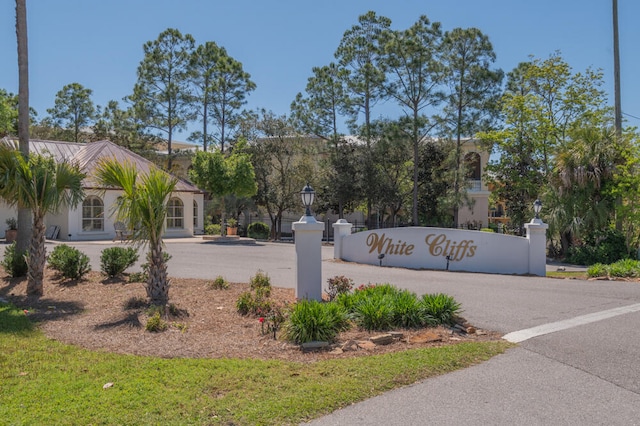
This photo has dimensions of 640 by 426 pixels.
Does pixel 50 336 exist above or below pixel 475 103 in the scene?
below

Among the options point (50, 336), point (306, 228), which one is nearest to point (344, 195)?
point (306, 228)

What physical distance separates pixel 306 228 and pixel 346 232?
955cm

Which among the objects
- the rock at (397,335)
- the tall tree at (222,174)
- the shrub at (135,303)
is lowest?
the rock at (397,335)

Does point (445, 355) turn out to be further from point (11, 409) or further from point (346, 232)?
point (346, 232)

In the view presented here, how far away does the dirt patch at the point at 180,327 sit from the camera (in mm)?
6551

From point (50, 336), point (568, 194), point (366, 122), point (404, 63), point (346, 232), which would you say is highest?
point (404, 63)

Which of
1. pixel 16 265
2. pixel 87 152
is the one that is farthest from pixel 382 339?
pixel 87 152

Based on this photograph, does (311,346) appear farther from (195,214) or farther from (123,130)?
(123,130)

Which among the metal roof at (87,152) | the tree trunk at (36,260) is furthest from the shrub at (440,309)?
the metal roof at (87,152)

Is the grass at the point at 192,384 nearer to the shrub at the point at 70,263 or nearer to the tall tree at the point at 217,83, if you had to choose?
the shrub at the point at 70,263

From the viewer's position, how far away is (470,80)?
31.0m

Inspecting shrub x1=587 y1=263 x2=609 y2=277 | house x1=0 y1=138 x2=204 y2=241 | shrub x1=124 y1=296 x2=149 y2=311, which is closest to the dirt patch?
shrub x1=124 y1=296 x2=149 y2=311

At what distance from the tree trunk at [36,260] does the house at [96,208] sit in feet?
47.2

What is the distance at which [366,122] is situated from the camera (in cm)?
3212
